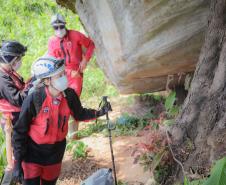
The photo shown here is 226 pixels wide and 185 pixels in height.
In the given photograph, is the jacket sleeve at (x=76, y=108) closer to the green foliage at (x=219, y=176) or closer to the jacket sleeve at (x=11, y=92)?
the jacket sleeve at (x=11, y=92)

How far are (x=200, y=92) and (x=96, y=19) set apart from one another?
256 centimetres

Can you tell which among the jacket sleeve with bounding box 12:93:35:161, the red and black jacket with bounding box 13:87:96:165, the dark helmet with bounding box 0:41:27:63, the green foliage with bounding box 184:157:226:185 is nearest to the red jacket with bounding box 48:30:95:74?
the dark helmet with bounding box 0:41:27:63

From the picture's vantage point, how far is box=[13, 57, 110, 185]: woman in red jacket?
3750 mm

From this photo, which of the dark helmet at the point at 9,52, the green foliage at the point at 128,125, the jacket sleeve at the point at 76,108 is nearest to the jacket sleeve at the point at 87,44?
the green foliage at the point at 128,125

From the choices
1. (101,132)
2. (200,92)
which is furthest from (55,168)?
(101,132)

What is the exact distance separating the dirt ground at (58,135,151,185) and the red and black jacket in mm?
1231

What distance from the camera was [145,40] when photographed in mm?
4664

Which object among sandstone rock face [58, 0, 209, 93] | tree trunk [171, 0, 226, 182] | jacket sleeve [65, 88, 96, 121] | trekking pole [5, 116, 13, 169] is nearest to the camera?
tree trunk [171, 0, 226, 182]

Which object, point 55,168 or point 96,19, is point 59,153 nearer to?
point 55,168

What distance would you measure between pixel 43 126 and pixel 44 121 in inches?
2.0

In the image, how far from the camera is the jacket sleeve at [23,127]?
3.71 meters

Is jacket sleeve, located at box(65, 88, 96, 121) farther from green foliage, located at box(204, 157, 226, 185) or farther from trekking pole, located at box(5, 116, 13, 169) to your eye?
green foliage, located at box(204, 157, 226, 185)

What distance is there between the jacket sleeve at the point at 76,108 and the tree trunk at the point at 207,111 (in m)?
1.01

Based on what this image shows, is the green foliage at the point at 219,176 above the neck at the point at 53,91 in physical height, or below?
above
